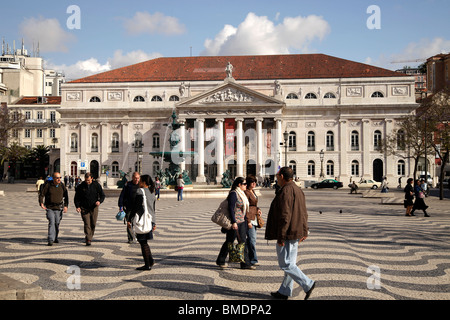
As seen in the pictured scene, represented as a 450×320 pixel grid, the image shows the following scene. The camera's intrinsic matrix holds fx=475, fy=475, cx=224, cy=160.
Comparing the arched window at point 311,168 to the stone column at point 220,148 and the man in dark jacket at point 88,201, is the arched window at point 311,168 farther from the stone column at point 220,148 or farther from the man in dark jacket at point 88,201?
the man in dark jacket at point 88,201

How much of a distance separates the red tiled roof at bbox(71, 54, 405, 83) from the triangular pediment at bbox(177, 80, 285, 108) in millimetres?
3578

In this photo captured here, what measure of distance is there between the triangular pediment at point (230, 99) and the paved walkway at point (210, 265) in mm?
45599

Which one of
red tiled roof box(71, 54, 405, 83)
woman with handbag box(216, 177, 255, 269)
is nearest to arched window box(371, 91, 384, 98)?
red tiled roof box(71, 54, 405, 83)

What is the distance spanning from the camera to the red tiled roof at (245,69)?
62531 mm

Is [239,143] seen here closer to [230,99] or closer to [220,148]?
[220,148]

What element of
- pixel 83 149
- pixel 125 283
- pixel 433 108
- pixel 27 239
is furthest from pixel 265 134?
pixel 125 283

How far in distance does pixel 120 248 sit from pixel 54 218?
187 cm

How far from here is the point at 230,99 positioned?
60000 mm

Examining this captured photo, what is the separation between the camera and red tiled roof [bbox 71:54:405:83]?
62.5 m

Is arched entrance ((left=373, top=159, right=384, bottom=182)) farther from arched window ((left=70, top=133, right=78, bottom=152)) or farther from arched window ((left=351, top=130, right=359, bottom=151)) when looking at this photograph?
arched window ((left=70, top=133, right=78, bottom=152))

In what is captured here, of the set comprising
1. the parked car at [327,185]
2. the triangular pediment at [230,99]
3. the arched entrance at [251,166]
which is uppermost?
the triangular pediment at [230,99]

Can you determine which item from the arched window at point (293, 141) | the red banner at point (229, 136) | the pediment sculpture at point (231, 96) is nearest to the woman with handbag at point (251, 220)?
the red banner at point (229, 136)

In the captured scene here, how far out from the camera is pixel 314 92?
61750mm

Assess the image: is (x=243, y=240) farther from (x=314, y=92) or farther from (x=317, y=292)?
(x=314, y=92)
